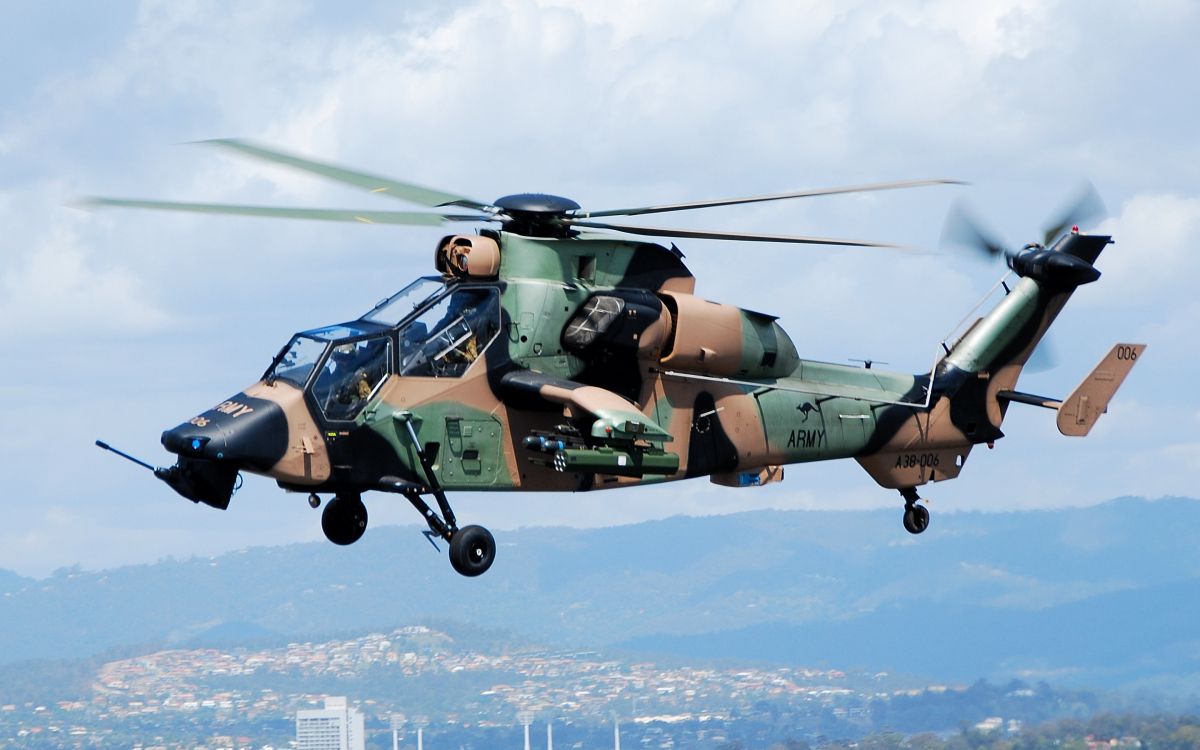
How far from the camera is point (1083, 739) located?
118875mm

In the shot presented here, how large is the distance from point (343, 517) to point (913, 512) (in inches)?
438

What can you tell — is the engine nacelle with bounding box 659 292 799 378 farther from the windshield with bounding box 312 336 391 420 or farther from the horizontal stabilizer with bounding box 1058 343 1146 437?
the horizontal stabilizer with bounding box 1058 343 1146 437

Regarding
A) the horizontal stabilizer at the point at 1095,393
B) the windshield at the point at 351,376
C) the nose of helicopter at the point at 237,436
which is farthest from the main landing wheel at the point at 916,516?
the nose of helicopter at the point at 237,436

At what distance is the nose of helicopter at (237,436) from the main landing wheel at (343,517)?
297cm

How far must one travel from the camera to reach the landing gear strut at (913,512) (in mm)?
34219

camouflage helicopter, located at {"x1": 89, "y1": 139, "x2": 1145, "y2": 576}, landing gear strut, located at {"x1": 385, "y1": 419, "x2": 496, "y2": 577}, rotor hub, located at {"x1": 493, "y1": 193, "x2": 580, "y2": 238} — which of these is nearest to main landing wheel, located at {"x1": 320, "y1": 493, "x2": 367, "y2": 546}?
camouflage helicopter, located at {"x1": 89, "y1": 139, "x2": 1145, "y2": 576}

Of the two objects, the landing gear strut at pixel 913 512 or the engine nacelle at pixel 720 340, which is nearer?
the engine nacelle at pixel 720 340

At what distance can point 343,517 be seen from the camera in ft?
92.4

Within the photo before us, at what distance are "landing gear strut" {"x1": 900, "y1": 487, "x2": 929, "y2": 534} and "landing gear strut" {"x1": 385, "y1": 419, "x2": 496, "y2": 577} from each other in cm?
1007

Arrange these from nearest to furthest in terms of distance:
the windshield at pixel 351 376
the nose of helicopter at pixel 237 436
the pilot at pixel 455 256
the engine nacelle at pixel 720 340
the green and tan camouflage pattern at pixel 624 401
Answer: the nose of helicopter at pixel 237 436, the windshield at pixel 351 376, the green and tan camouflage pattern at pixel 624 401, the pilot at pixel 455 256, the engine nacelle at pixel 720 340

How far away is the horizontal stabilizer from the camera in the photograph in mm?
34062

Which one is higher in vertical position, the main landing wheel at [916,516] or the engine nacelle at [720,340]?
the engine nacelle at [720,340]

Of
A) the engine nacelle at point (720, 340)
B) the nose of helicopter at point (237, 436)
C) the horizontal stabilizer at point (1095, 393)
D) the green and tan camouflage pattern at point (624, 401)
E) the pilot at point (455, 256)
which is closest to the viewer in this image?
the nose of helicopter at point (237, 436)

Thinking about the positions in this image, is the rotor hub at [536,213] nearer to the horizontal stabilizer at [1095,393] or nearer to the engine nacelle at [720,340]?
the engine nacelle at [720,340]
